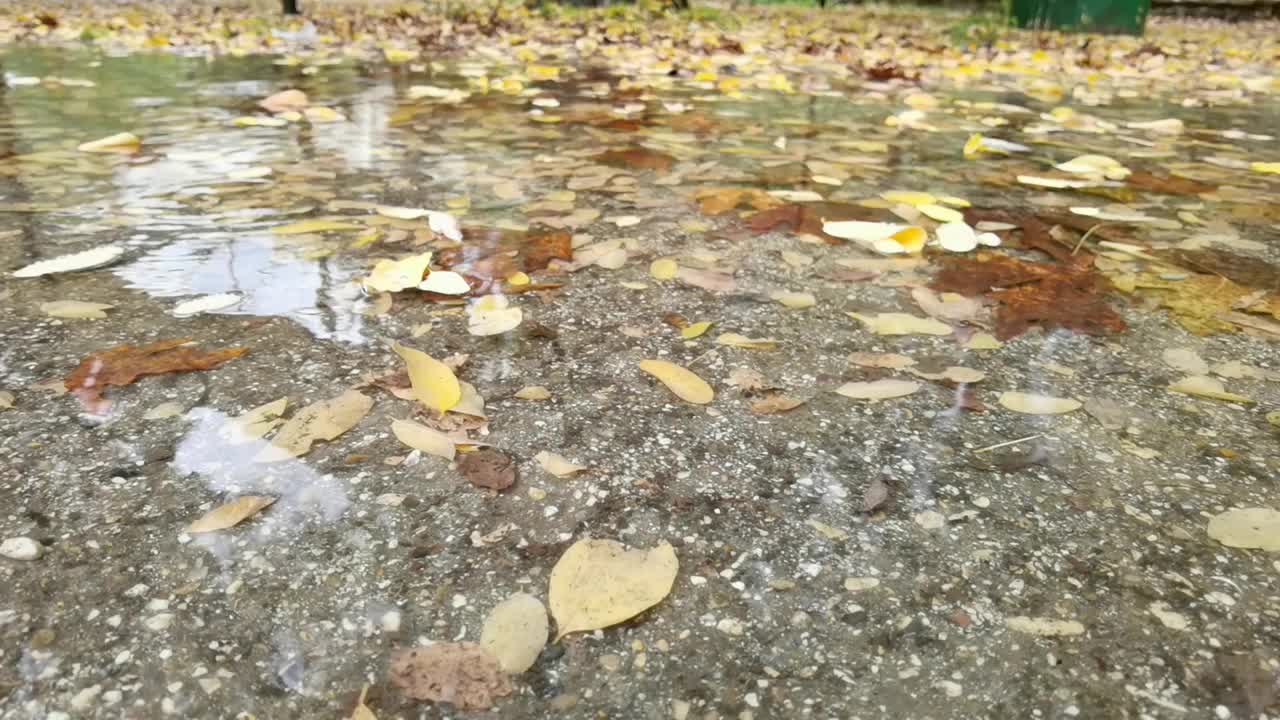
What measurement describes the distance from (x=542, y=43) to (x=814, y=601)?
5.46 m

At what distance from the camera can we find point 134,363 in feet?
3.56

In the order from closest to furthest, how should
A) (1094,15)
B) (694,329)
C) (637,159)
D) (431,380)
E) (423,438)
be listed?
(423,438) → (431,380) → (694,329) → (637,159) → (1094,15)

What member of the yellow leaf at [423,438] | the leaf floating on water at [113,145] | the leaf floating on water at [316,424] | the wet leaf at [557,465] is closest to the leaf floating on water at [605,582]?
the wet leaf at [557,465]

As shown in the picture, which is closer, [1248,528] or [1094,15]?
[1248,528]

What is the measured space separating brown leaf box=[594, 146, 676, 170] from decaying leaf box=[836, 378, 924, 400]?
48.9 inches

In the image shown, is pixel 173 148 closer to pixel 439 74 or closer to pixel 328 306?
pixel 328 306

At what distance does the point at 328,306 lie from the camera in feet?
4.22

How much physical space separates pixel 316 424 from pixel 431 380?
0.15 metres

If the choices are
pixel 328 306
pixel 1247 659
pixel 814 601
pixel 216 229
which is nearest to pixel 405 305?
pixel 328 306

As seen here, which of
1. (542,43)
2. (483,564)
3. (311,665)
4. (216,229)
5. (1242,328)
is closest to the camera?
(311,665)

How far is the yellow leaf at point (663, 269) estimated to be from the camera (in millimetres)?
1443

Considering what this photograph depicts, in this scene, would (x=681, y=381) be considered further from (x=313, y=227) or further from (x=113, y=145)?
(x=113, y=145)

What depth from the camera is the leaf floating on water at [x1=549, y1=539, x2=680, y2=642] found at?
71 centimetres

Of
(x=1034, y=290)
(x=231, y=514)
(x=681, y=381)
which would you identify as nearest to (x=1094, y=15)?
(x=1034, y=290)
